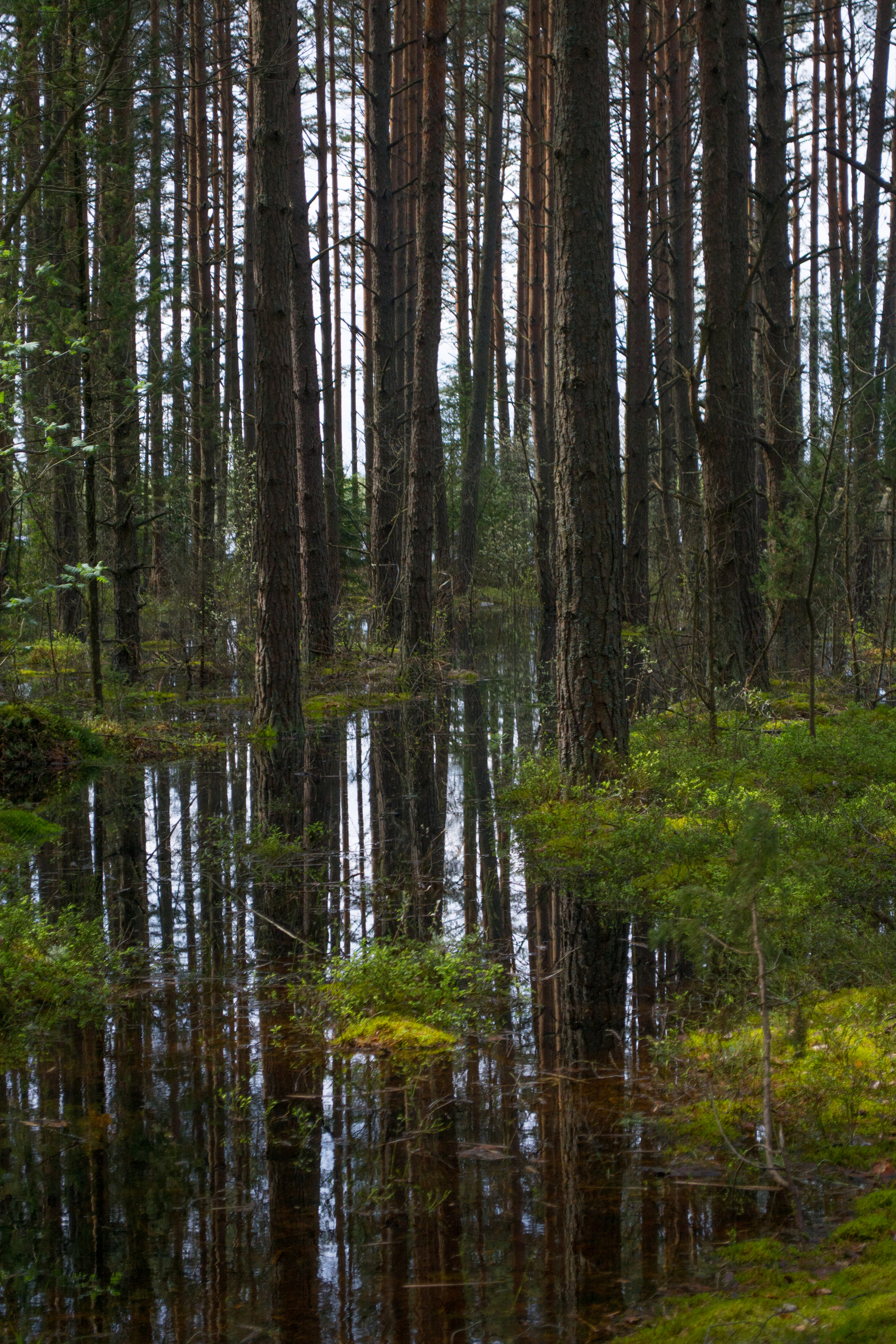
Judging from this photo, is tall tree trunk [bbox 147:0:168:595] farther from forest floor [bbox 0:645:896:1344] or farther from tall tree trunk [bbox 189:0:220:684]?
forest floor [bbox 0:645:896:1344]

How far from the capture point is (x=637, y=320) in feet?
57.5

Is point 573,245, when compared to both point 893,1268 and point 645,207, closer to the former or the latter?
point 893,1268

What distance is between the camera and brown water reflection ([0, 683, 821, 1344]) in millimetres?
2500

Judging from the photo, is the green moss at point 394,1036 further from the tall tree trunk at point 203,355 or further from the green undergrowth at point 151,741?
the green undergrowth at point 151,741

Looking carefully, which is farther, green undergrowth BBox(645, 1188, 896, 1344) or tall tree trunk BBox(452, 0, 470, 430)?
tall tree trunk BBox(452, 0, 470, 430)

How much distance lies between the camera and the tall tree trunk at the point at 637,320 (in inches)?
656

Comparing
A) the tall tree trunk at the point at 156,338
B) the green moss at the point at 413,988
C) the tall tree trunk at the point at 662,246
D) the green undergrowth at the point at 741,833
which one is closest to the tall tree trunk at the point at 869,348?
the green undergrowth at the point at 741,833

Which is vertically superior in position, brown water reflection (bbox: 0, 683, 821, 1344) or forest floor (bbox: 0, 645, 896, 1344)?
forest floor (bbox: 0, 645, 896, 1344)

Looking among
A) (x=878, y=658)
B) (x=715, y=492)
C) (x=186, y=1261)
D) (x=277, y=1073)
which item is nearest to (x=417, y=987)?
(x=277, y=1073)

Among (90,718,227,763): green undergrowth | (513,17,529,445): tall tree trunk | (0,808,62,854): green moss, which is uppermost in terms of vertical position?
(513,17,529,445): tall tree trunk

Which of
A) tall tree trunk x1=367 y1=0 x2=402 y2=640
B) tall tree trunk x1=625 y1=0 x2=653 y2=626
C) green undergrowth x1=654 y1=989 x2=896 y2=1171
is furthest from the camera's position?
tall tree trunk x1=625 y1=0 x2=653 y2=626

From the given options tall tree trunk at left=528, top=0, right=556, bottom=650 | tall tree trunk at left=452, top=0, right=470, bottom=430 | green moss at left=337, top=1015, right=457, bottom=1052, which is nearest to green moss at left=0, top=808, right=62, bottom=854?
green moss at left=337, top=1015, right=457, bottom=1052

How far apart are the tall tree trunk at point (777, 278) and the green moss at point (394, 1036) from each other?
884 centimetres

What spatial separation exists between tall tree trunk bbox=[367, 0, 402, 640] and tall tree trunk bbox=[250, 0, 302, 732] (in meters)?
5.52
